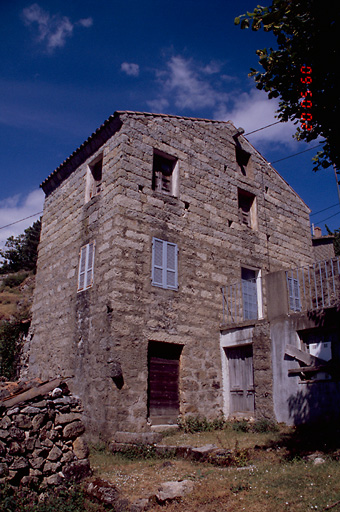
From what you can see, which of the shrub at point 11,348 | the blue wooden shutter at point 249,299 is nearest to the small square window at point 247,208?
the blue wooden shutter at point 249,299

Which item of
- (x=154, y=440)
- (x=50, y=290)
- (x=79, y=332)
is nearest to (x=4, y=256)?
(x=50, y=290)

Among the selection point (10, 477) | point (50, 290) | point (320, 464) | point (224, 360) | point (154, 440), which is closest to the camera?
point (10, 477)

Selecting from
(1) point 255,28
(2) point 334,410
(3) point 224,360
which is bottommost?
(2) point 334,410

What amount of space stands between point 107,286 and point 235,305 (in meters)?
4.12

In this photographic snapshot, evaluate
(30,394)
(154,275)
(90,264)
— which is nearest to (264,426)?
(154,275)

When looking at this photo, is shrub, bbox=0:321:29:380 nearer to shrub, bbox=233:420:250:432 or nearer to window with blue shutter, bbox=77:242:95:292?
window with blue shutter, bbox=77:242:95:292

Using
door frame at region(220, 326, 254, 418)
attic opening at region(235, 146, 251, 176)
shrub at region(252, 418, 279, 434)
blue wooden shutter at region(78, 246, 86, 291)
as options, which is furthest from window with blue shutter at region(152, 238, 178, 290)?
attic opening at region(235, 146, 251, 176)

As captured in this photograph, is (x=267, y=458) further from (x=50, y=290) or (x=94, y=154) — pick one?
(x=94, y=154)

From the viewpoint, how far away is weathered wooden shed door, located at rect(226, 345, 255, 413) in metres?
10.6

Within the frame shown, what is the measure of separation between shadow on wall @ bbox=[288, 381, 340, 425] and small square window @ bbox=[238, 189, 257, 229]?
622cm

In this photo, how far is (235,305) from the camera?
12.1m

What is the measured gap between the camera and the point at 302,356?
9148mm

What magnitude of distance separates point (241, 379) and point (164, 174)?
19.8 ft

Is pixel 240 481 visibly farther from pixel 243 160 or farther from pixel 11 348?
pixel 243 160
